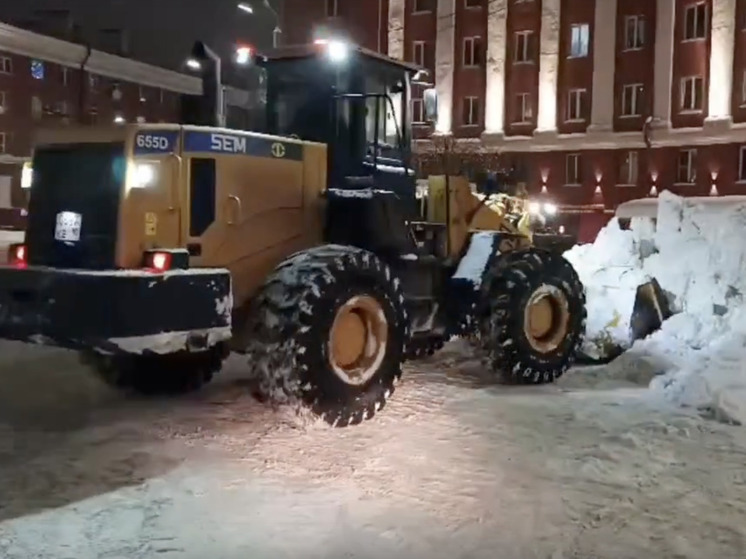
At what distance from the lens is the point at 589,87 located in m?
40.8

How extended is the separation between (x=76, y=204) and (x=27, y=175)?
0.73 meters

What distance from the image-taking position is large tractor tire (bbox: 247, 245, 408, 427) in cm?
759

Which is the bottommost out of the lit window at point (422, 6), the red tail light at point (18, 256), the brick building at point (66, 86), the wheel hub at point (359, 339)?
the wheel hub at point (359, 339)

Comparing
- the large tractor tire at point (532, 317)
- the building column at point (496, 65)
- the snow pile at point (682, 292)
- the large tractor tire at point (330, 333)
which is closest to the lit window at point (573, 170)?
the building column at point (496, 65)

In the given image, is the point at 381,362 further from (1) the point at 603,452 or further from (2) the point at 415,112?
(2) the point at 415,112

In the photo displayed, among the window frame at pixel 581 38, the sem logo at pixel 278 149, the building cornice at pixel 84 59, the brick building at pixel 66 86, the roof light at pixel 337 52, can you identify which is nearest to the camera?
the sem logo at pixel 278 149

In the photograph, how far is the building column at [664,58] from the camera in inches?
1521

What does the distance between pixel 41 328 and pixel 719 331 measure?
7.58 meters

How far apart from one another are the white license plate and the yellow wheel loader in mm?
13

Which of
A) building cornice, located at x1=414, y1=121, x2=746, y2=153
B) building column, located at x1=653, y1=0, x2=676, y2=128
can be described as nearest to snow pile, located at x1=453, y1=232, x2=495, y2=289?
building cornice, located at x1=414, y1=121, x2=746, y2=153

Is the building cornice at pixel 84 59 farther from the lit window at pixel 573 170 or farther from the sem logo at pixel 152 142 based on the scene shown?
the sem logo at pixel 152 142

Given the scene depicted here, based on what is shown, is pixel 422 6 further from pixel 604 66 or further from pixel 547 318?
pixel 547 318

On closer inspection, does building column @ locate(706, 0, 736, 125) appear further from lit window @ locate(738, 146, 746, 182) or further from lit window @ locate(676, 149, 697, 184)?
lit window @ locate(676, 149, 697, 184)

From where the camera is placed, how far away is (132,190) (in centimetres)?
738
